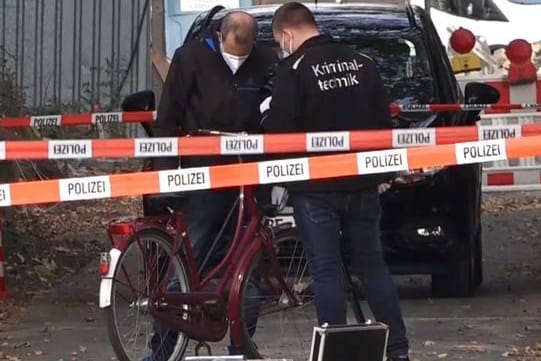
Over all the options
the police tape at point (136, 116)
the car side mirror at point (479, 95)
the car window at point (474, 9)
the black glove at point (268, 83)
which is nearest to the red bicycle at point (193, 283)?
the black glove at point (268, 83)

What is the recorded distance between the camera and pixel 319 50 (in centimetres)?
679

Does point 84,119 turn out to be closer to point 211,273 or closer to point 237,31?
point 237,31

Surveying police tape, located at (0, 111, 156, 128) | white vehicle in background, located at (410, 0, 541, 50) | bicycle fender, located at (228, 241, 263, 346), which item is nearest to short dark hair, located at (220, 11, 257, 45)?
bicycle fender, located at (228, 241, 263, 346)

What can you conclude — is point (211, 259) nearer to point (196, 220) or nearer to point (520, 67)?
point (196, 220)

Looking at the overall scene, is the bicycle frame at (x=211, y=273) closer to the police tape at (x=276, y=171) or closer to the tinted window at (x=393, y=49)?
the police tape at (x=276, y=171)

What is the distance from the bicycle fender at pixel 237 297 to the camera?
700 cm

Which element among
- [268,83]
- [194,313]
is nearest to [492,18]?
[268,83]

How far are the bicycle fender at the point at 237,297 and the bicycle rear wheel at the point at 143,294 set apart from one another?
0.28m

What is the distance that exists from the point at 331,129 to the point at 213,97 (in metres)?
0.88

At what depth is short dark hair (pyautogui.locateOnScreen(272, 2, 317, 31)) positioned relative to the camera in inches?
272

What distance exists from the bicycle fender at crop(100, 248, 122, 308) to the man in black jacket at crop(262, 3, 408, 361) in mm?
830

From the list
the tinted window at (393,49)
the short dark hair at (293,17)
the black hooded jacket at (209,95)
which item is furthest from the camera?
the tinted window at (393,49)

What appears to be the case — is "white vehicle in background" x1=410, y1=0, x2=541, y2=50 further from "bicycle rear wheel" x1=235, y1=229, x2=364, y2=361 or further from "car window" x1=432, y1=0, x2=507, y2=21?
"bicycle rear wheel" x1=235, y1=229, x2=364, y2=361

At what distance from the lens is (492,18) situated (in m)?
19.8
